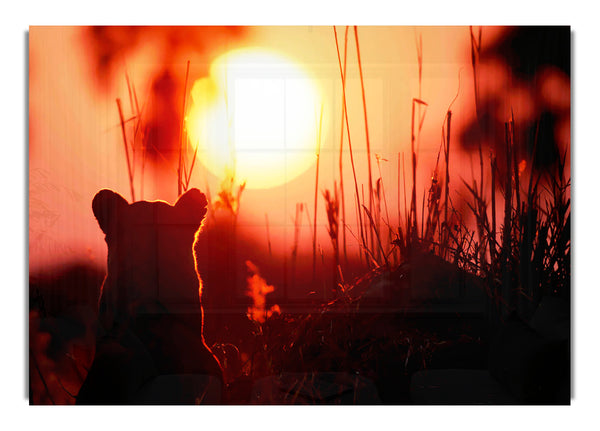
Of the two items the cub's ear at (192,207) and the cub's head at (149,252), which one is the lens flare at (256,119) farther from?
the cub's head at (149,252)

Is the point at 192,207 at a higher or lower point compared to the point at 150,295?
higher

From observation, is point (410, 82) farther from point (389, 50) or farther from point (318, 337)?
point (318, 337)

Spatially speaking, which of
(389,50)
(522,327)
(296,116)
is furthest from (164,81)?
(522,327)

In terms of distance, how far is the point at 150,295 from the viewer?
4168 millimetres

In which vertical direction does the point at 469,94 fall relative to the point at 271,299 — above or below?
above

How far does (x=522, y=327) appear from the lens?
4.16 meters

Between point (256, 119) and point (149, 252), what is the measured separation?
0.96m

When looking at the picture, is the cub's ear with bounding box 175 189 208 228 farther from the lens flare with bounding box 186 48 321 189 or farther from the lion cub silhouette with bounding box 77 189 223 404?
the lens flare with bounding box 186 48 321 189

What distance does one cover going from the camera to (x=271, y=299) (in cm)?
418

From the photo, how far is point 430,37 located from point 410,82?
0.92 feet

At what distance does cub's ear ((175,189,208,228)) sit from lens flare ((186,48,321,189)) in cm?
17

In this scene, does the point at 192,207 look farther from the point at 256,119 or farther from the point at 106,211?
the point at 256,119

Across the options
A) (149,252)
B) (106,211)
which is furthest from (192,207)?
(106,211)

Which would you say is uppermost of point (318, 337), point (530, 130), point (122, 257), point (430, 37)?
point (430, 37)
